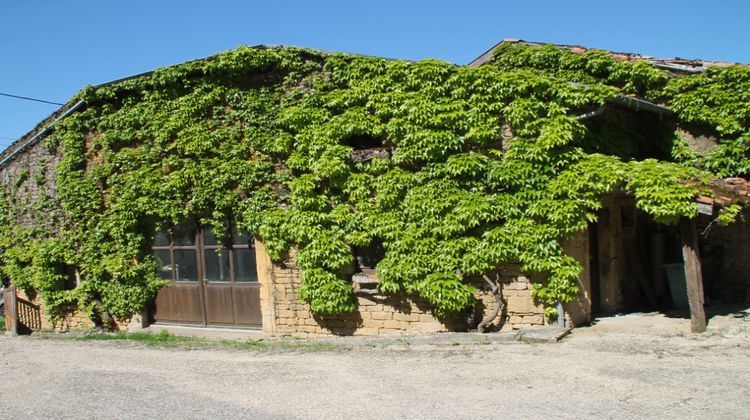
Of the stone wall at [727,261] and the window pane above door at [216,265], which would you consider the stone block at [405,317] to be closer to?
the window pane above door at [216,265]

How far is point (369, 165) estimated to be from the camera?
29.1 feet

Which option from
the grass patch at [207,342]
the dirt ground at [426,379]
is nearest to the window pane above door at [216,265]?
the grass patch at [207,342]

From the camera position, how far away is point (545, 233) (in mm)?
7895

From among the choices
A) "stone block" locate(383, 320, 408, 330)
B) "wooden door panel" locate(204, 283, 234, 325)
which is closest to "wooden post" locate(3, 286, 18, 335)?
"wooden door panel" locate(204, 283, 234, 325)

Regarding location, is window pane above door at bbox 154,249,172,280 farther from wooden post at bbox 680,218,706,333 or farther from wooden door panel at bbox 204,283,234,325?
wooden post at bbox 680,218,706,333

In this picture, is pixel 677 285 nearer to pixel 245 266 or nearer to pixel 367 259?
pixel 367 259

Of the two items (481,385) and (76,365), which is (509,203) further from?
(76,365)

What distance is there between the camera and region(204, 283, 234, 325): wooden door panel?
1038cm

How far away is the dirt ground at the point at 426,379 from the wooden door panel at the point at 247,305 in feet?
5.42

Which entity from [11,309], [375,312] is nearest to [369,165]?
[375,312]

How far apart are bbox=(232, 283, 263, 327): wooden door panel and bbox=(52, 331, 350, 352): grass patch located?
764 millimetres

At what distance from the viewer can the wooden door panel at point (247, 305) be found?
10094mm

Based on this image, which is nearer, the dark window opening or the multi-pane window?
the dark window opening

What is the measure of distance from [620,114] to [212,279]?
310 inches
